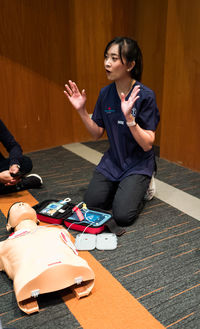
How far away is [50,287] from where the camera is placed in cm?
119

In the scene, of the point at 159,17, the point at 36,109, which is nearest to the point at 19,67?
the point at 36,109

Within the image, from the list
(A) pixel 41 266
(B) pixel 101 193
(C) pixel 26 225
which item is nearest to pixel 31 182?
(B) pixel 101 193

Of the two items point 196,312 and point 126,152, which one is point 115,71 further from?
point 196,312

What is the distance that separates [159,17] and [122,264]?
2491 millimetres

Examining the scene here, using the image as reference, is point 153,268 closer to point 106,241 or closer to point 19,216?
point 106,241

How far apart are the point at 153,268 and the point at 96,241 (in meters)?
0.34

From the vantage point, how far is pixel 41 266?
3.86 ft

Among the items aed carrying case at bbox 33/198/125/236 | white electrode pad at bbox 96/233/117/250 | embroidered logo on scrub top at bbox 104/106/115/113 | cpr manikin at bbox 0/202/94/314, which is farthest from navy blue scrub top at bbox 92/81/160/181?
cpr manikin at bbox 0/202/94/314

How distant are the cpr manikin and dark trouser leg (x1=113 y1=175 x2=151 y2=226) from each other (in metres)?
0.46

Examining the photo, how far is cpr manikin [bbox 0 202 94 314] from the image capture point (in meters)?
1.16

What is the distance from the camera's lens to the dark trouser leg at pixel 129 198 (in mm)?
1760

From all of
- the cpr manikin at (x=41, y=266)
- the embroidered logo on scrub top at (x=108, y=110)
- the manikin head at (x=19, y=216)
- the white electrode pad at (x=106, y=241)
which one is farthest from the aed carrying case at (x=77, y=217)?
the embroidered logo on scrub top at (x=108, y=110)

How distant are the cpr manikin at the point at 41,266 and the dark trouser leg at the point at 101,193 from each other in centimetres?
55

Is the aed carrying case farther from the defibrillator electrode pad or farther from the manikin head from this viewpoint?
the manikin head
